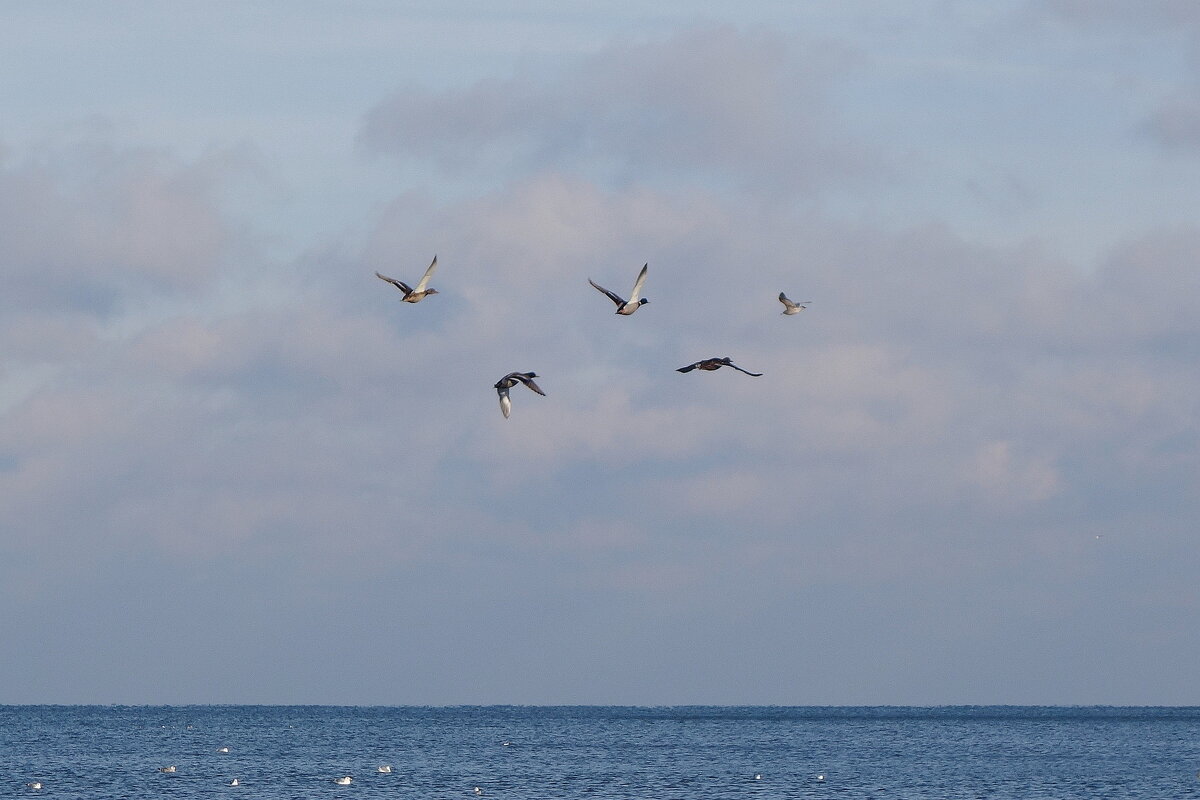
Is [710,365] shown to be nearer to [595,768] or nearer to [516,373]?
[516,373]

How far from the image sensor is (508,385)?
157 feet

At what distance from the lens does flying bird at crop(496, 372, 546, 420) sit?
4670 cm

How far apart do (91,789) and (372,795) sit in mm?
19157

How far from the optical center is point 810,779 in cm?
11619

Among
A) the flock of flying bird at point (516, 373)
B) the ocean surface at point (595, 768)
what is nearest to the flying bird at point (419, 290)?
the flock of flying bird at point (516, 373)

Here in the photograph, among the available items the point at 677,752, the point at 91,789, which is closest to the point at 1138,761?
the point at 677,752

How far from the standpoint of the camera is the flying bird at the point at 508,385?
46.7 m

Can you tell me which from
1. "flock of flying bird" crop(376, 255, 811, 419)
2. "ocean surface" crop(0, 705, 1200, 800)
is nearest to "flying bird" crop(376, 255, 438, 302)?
"flock of flying bird" crop(376, 255, 811, 419)

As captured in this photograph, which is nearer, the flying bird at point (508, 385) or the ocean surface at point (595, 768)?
the flying bird at point (508, 385)

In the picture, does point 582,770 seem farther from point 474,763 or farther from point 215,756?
point 215,756

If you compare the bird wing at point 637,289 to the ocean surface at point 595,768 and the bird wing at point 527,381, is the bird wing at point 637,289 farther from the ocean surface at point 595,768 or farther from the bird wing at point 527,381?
the ocean surface at point 595,768

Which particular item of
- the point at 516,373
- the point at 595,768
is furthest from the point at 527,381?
the point at 595,768

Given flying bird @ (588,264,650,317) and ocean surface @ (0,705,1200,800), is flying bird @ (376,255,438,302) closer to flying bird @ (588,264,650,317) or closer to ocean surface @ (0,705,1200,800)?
flying bird @ (588,264,650,317)

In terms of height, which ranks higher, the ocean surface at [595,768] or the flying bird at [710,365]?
the flying bird at [710,365]
